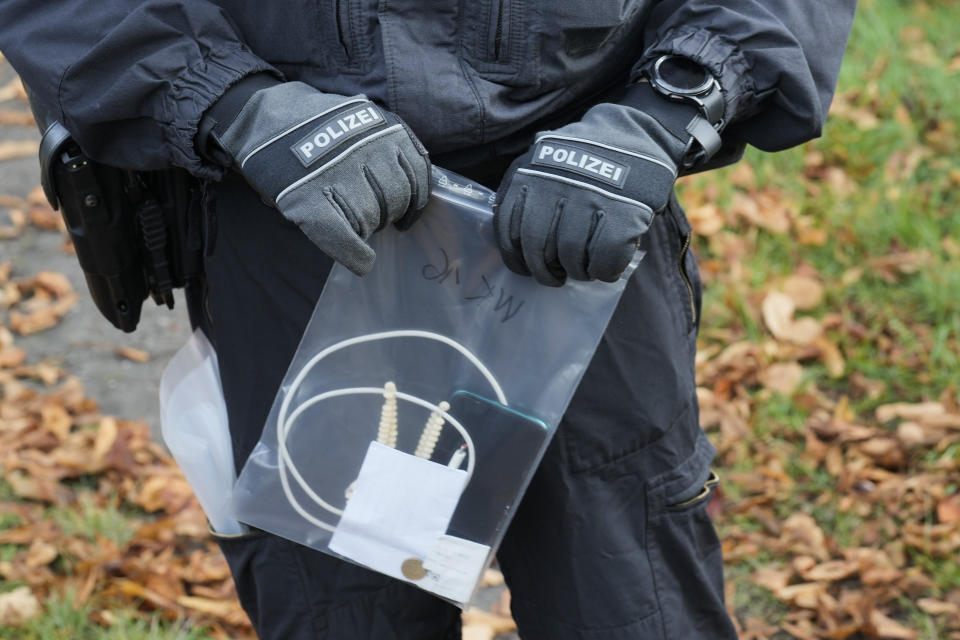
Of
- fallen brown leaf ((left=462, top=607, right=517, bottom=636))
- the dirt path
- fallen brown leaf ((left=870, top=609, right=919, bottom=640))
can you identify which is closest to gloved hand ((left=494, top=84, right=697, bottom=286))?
fallen brown leaf ((left=462, top=607, right=517, bottom=636))

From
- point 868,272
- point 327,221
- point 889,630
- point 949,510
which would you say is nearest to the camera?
point 327,221

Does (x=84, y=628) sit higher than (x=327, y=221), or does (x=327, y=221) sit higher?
(x=327, y=221)

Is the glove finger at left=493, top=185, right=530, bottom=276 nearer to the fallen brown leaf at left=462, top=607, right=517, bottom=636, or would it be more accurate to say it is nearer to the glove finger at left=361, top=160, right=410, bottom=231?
the glove finger at left=361, top=160, right=410, bottom=231

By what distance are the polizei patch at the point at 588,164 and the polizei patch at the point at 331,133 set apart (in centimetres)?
21

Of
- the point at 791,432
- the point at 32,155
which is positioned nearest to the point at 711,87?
the point at 791,432

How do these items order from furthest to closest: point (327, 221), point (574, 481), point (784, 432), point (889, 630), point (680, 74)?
point (784, 432), point (889, 630), point (574, 481), point (680, 74), point (327, 221)

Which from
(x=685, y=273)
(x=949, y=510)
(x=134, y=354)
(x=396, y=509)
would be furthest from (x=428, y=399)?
(x=134, y=354)

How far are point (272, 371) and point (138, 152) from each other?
35 centimetres

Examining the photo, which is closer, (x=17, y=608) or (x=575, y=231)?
(x=575, y=231)

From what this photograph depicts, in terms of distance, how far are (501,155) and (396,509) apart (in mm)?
487

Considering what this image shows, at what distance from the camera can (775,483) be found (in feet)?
8.67

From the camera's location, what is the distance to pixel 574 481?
4.69ft

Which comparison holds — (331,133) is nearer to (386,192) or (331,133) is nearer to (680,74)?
(386,192)

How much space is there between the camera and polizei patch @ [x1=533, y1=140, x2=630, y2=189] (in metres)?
1.20
